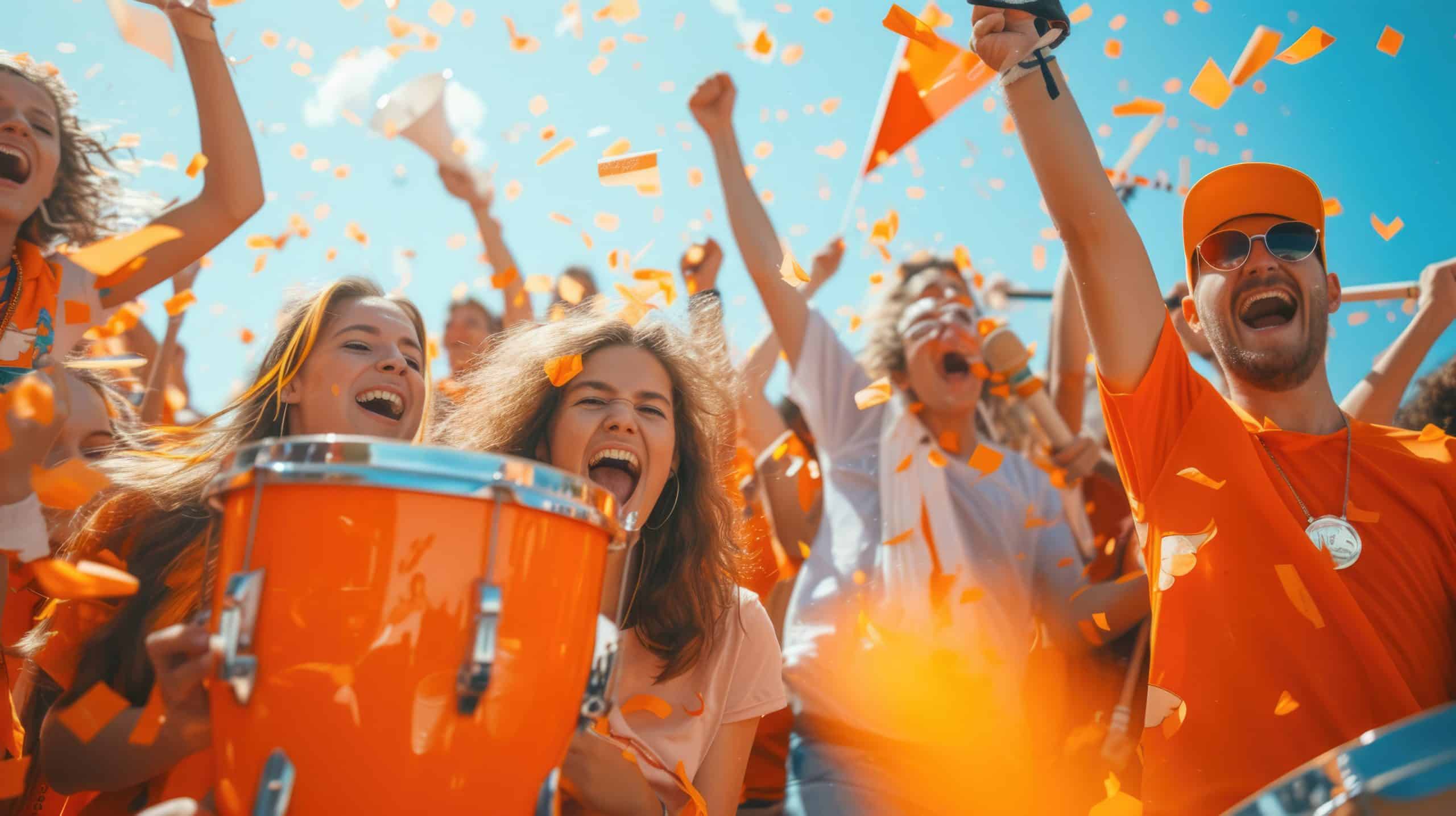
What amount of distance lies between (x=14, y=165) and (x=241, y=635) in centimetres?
206

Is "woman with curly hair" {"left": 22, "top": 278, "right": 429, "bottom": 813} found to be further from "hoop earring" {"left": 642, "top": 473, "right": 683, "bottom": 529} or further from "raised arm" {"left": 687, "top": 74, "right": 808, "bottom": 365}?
"raised arm" {"left": 687, "top": 74, "right": 808, "bottom": 365}

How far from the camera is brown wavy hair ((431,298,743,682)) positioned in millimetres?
2752

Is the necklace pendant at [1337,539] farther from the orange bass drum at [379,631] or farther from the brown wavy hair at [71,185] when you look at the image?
the brown wavy hair at [71,185]

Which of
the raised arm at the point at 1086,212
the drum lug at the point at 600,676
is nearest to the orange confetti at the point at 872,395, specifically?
the raised arm at the point at 1086,212

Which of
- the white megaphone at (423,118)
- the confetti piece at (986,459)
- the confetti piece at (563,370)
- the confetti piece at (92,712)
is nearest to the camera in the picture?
the confetti piece at (92,712)

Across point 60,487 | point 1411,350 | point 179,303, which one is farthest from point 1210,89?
point 179,303

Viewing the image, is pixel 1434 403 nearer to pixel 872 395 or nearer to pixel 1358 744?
pixel 872 395

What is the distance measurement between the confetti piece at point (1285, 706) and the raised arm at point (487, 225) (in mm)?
3624

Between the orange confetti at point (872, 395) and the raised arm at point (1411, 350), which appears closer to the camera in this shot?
the raised arm at point (1411, 350)

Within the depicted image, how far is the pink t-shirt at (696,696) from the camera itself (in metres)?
2.46

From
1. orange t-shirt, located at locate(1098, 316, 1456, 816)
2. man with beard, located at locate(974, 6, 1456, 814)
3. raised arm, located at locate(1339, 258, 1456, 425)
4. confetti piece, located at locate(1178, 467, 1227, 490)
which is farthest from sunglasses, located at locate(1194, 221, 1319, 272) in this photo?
raised arm, located at locate(1339, 258, 1456, 425)

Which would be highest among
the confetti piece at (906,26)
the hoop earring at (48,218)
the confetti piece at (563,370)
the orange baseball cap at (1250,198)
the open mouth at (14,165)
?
the confetti piece at (906,26)

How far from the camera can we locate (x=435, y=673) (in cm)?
157

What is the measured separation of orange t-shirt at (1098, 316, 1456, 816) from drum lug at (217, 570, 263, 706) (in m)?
1.84
